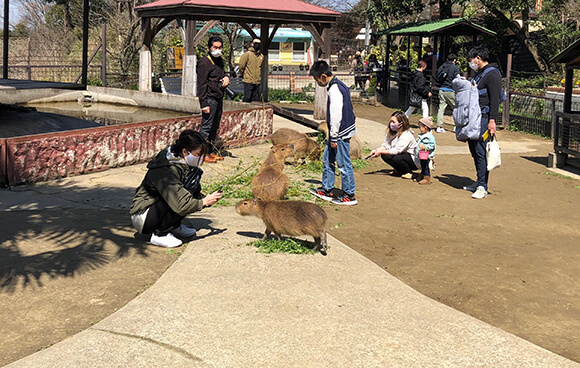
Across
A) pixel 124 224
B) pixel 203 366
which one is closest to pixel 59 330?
pixel 203 366

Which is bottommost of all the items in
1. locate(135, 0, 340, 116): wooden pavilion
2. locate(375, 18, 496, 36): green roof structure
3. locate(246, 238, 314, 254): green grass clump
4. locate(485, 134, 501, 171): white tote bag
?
locate(246, 238, 314, 254): green grass clump

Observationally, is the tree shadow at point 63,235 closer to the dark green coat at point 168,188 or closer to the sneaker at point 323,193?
the dark green coat at point 168,188

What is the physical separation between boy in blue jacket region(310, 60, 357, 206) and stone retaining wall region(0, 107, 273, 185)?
137 inches

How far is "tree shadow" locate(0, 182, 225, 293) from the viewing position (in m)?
5.39

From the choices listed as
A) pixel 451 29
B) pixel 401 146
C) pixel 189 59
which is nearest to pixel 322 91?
pixel 189 59

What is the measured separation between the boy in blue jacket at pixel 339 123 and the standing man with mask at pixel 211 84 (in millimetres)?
2762

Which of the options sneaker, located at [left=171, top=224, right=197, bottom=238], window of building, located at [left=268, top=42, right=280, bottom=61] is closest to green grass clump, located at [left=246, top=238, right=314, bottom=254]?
sneaker, located at [left=171, top=224, right=197, bottom=238]

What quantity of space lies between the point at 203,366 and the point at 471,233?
13.9 ft

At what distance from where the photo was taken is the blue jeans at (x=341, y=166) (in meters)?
7.84

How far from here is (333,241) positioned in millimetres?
6504

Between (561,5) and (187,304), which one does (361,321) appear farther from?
(561,5)

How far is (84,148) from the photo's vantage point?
9.22 m

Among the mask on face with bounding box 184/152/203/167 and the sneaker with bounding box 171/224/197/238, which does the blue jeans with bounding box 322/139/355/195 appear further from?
the mask on face with bounding box 184/152/203/167

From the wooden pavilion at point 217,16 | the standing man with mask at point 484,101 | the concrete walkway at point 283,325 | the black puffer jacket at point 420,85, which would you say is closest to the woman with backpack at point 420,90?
the black puffer jacket at point 420,85
